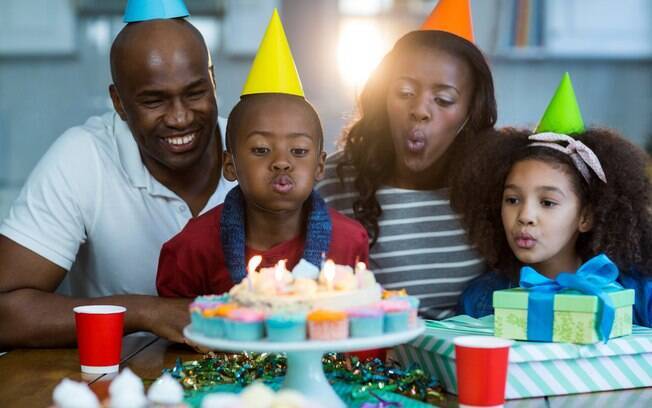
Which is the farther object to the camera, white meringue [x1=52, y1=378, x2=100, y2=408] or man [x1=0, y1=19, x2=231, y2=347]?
man [x1=0, y1=19, x2=231, y2=347]

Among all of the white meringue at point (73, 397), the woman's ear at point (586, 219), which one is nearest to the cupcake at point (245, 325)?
the white meringue at point (73, 397)

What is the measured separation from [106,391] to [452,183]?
86 cm

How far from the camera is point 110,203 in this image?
2197mm

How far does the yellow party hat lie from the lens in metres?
1.78

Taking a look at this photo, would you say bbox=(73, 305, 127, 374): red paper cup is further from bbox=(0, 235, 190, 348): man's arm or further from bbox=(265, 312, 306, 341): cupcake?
bbox=(265, 312, 306, 341): cupcake

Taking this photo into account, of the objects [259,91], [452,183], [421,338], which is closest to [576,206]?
[452,183]

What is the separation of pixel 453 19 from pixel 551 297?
0.78 metres

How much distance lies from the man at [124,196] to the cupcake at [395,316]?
2.01ft

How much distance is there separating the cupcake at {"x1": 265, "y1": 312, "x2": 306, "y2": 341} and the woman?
828 millimetres

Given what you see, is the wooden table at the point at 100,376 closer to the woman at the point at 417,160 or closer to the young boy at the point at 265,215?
the young boy at the point at 265,215

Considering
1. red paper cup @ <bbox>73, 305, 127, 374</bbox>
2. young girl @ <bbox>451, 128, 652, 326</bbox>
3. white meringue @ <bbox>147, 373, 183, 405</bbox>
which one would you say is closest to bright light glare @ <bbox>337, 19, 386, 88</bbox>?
young girl @ <bbox>451, 128, 652, 326</bbox>

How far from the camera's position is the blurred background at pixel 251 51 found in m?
4.21

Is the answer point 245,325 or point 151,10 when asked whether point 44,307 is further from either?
point 245,325

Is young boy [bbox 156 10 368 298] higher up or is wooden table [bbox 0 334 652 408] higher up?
young boy [bbox 156 10 368 298]
